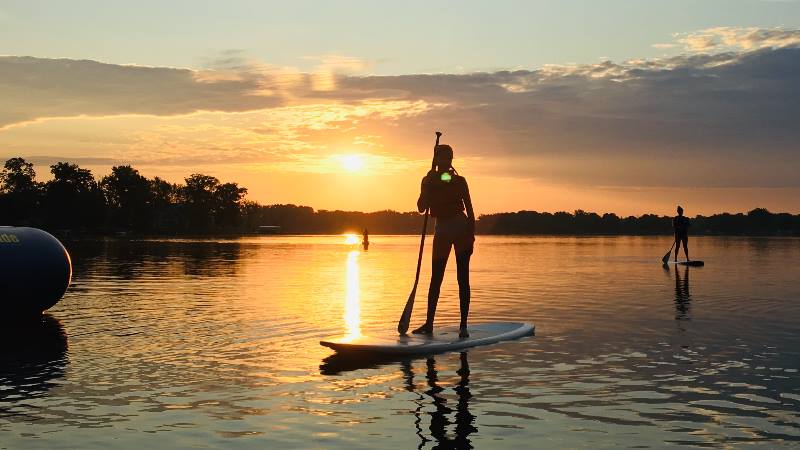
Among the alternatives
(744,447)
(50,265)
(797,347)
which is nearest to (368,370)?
(744,447)

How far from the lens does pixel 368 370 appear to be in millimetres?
11586

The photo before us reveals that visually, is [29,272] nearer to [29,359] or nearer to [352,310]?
[29,359]

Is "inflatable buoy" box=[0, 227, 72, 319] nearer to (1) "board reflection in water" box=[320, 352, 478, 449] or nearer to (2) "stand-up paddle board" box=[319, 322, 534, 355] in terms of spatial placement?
(2) "stand-up paddle board" box=[319, 322, 534, 355]

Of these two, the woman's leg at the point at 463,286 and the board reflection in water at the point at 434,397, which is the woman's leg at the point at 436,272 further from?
the board reflection in water at the point at 434,397

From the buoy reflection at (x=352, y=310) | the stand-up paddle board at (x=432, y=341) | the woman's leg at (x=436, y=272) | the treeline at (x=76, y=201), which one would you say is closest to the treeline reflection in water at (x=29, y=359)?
the stand-up paddle board at (x=432, y=341)

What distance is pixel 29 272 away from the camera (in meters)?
17.8

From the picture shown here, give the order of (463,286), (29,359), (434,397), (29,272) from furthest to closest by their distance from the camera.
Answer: (29,272) < (463,286) < (29,359) < (434,397)

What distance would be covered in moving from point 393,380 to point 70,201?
581 ft

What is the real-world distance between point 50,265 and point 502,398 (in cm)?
1227

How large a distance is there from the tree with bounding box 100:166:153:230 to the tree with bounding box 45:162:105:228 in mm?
6806

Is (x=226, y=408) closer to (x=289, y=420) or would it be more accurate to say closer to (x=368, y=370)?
(x=289, y=420)

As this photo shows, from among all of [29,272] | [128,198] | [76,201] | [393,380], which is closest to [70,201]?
[76,201]

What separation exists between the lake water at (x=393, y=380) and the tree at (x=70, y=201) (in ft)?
535

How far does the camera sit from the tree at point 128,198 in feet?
622
